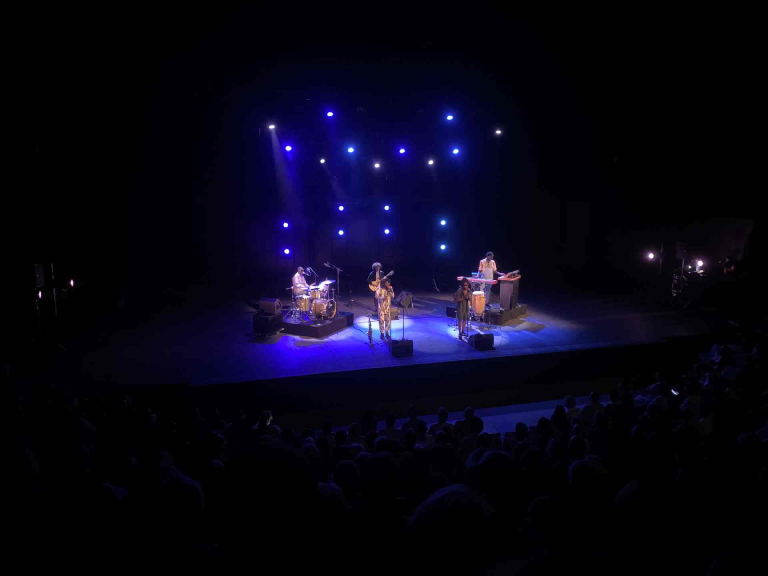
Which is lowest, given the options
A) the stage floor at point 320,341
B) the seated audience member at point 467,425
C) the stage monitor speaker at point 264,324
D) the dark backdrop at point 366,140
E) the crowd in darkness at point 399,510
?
the stage floor at point 320,341

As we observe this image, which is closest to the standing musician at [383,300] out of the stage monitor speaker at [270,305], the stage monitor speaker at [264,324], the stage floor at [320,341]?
the stage floor at [320,341]

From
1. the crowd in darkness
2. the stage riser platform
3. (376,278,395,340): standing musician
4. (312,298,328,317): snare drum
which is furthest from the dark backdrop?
the crowd in darkness

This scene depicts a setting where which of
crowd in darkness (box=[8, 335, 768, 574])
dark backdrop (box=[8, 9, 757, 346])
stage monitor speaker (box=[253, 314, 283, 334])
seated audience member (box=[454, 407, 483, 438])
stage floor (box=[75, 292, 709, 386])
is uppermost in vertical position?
dark backdrop (box=[8, 9, 757, 346])

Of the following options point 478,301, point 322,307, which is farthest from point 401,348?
point 478,301

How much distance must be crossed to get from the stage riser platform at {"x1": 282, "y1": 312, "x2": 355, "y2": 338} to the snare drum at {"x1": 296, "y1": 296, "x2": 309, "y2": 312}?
0.33 meters

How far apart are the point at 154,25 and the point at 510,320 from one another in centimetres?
920

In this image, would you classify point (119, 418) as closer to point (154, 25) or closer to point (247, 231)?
point (154, 25)

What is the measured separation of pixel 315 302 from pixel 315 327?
0.75 m

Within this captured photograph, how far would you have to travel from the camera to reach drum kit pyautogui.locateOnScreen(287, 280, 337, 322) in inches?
398

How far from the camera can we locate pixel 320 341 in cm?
Result: 941

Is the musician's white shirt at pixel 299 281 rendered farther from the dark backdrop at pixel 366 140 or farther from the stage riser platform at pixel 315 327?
the dark backdrop at pixel 366 140

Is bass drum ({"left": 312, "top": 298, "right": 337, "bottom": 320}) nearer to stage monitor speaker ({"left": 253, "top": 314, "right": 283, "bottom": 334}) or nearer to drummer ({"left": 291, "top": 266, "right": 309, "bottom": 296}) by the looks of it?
drummer ({"left": 291, "top": 266, "right": 309, "bottom": 296})

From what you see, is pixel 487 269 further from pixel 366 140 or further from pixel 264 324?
pixel 366 140

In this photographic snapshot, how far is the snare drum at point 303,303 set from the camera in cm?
1034
